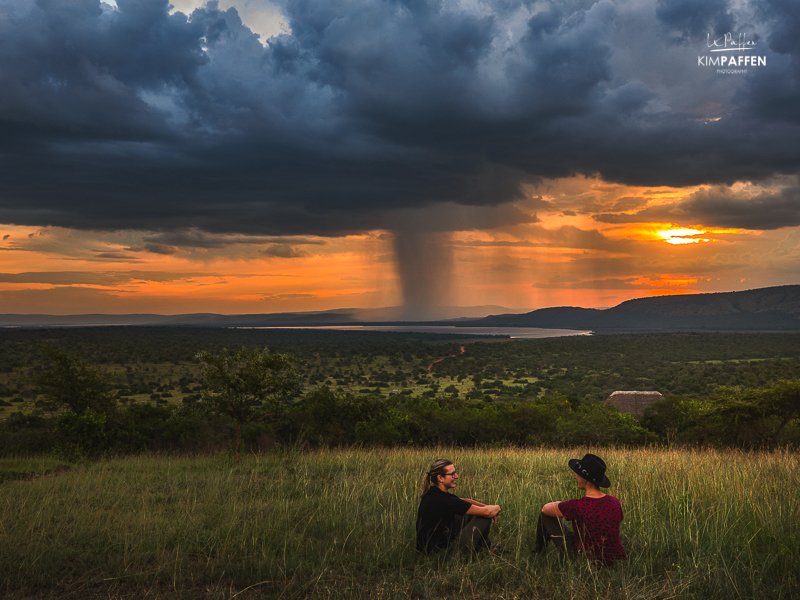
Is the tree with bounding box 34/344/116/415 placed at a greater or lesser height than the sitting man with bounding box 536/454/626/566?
lesser

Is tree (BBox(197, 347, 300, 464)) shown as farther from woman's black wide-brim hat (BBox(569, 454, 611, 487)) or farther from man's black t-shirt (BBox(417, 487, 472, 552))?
woman's black wide-brim hat (BBox(569, 454, 611, 487))

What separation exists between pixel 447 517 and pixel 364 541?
133 centimetres

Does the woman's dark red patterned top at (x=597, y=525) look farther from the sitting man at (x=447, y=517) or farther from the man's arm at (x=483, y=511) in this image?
the sitting man at (x=447, y=517)

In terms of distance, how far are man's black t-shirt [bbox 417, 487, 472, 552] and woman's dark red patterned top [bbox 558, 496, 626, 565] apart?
1.06m

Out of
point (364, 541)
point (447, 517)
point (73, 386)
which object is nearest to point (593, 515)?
point (447, 517)

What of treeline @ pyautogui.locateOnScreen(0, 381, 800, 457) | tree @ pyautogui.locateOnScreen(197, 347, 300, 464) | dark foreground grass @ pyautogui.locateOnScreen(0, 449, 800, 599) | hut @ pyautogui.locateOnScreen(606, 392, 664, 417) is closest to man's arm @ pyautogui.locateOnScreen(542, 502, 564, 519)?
dark foreground grass @ pyautogui.locateOnScreen(0, 449, 800, 599)

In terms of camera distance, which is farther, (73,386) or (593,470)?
(73,386)

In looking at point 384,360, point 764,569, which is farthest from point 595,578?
Answer: point 384,360

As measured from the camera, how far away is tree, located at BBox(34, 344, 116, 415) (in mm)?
24594

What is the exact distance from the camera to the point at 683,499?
25.0 ft

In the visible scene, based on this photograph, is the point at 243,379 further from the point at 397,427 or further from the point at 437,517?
the point at 437,517

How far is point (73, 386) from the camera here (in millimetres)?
24875

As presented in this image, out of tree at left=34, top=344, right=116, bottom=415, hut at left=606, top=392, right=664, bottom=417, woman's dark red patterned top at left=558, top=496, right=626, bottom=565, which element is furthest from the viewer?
hut at left=606, top=392, right=664, bottom=417

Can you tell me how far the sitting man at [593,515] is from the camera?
508 centimetres
